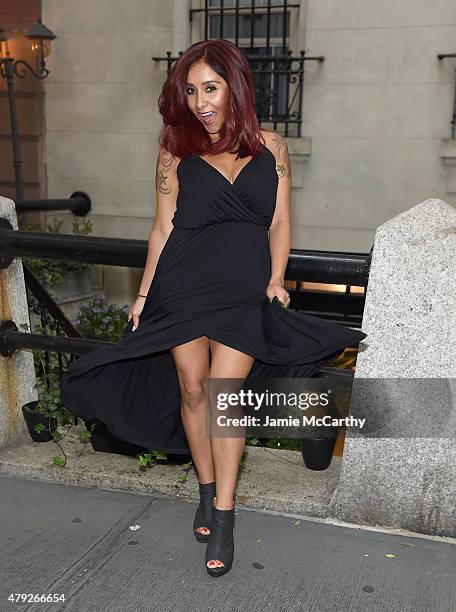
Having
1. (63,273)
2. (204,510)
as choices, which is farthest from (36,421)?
(63,273)

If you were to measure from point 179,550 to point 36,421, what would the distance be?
Answer: 1253 mm

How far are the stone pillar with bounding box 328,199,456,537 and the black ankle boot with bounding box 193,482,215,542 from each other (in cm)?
57

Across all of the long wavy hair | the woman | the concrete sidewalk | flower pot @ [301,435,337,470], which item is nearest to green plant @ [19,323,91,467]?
the concrete sidewalk

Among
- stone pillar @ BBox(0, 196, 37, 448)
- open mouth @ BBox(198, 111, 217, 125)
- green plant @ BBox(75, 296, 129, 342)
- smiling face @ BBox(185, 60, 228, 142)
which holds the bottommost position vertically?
green plant @ BBox(75, 296, 129, 342)

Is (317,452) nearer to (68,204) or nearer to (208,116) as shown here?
(208,116)

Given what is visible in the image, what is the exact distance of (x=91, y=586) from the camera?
8.39 feet

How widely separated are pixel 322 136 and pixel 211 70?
23.8 ft

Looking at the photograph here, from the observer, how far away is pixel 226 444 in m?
2.79

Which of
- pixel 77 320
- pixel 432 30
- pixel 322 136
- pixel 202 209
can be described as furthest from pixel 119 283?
pixel 202 209

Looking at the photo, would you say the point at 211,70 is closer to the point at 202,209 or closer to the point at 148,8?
the point at 202,209

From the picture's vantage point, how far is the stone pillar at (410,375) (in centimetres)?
273

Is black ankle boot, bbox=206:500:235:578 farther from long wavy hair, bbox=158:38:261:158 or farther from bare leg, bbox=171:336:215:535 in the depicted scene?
long wavy hair, bbox=158:38:261:158

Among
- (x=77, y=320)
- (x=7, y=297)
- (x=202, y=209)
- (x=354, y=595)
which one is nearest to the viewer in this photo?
(x=354, y=595)

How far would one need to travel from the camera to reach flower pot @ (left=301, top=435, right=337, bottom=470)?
332 centimetres
